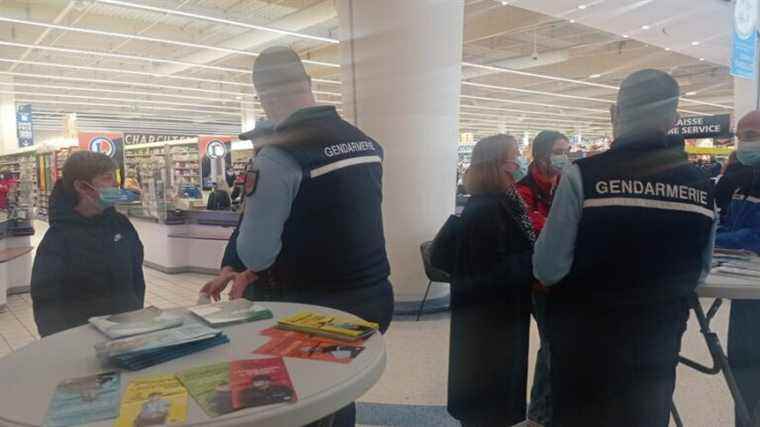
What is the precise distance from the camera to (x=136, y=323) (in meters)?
1.47

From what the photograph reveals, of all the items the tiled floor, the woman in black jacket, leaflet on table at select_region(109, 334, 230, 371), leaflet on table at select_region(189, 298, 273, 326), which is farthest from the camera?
the tiled floor

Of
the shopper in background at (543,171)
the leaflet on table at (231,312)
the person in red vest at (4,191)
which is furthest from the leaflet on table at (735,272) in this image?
the person in red vest at (4,191)

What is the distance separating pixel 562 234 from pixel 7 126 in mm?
20093

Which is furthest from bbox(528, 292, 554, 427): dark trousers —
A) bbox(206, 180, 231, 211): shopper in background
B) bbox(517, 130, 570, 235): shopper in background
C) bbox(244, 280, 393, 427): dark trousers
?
bbox(206, 180, 231, 211): shopper in background

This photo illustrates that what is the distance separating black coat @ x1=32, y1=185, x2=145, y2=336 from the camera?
199 centimetres

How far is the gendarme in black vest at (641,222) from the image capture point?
1.58 meters

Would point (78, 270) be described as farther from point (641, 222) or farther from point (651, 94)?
point (651, 94)

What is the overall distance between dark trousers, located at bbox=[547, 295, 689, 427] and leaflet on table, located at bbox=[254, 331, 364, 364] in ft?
2.64

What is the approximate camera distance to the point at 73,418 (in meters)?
0.96

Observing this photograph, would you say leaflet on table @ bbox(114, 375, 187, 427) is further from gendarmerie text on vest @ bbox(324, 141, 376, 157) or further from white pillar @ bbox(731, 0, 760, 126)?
white pillar @ bbox(731, 0, 760, 126)

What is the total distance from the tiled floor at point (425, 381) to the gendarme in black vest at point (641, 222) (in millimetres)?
1448

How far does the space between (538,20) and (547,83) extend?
8.58 meters

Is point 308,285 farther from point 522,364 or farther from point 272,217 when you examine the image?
point 522,364

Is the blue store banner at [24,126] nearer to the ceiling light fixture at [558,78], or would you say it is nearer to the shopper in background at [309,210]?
the ceiling light fixture at [558,78]
